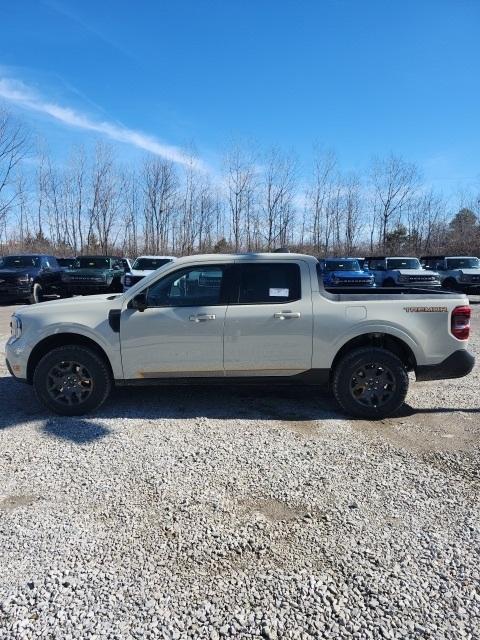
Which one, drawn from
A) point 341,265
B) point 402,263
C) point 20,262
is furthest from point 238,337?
point 402,263

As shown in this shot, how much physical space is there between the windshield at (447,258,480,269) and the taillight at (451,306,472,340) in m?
17.2

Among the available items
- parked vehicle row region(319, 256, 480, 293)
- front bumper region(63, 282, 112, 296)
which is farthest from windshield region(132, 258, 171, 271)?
parked vehicle row region(319, 256, 480, 293)

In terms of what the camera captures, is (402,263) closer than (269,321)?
No

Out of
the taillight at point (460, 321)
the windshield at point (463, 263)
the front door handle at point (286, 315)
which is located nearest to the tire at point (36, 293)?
the front door handle at point (286, 315)

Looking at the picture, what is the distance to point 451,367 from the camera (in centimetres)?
508

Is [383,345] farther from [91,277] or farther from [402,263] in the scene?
[402,263]

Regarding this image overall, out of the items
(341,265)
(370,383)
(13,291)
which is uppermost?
(341,265)

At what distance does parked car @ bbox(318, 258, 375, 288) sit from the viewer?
60.9 ft

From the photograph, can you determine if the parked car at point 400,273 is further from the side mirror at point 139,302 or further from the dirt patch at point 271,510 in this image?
the dirt patch at point 271,510

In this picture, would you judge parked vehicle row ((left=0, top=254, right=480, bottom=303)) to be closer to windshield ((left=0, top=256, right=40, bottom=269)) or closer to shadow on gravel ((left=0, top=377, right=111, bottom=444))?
windshield ((left=0, top=256, right=40, bottom=269))

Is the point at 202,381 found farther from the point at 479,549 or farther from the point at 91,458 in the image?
the point at 479,549

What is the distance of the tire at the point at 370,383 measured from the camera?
16.4 ft

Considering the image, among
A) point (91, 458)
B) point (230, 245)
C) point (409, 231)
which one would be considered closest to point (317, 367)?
point (91, 458)

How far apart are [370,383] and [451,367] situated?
0.91 meters
